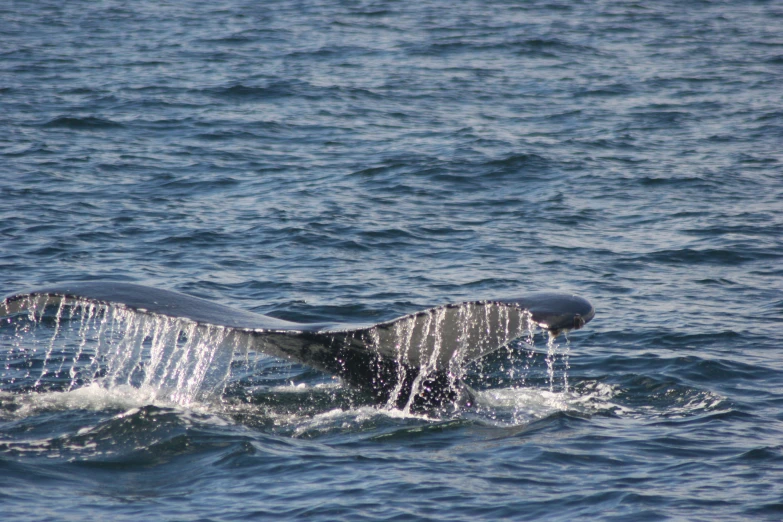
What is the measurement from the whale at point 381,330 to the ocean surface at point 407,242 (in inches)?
13.6

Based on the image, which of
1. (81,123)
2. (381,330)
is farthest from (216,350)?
(81,123)

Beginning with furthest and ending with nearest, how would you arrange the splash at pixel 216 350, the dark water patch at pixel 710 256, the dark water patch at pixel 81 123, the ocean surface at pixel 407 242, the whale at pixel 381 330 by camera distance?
the dark water patch at pixel 81 123 → the dark water patch at pixel 710 256 → the ocean surface at pixel 407 242 → the splash at pixel 216 350 → the whale at pixel 381 330

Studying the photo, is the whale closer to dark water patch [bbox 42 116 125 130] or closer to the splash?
the splash

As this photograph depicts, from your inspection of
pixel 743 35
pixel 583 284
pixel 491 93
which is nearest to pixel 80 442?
pixel 583 284

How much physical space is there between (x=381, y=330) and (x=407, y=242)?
6553 mm

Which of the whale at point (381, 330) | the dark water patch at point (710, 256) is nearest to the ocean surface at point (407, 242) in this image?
the dark water patch at point (710, 256)

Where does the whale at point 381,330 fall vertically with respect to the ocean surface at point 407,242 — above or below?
above

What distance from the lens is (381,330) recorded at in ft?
20.8

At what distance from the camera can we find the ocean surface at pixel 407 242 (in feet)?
21.1

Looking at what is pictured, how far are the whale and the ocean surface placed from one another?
0.35 m

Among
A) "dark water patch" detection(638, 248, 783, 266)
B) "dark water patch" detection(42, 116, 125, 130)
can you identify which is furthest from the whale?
"dark water patch" detection(42, 116, 125, 130)

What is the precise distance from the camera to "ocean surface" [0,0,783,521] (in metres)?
6.43

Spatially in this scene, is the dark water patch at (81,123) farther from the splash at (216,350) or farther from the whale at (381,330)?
the whale at (381,330)

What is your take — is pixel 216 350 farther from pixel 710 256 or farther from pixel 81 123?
pixel 81 123
